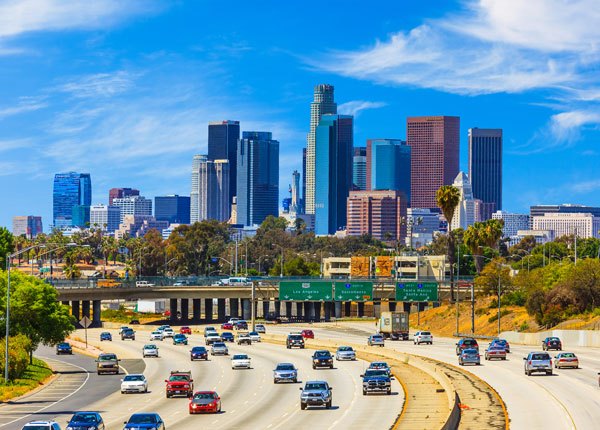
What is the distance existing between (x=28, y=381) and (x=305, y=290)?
9927 centimetres

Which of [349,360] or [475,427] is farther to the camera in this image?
[349,360]

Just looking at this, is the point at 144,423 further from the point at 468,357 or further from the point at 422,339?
the point at 422,339

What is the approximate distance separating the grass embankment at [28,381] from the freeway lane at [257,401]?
5697 mm

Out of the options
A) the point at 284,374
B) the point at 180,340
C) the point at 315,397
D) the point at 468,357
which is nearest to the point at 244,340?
the point at 180,340

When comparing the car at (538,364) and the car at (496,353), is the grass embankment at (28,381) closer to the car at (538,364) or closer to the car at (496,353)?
the car at (538,364)

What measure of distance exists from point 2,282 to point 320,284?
89.7 meters

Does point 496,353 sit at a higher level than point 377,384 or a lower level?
lower

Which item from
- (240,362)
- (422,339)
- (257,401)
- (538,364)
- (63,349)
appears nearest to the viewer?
(257,401)

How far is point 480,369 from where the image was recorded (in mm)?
84750

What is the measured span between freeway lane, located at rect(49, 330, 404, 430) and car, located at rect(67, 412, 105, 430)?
4.71m

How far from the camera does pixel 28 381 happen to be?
79312 mm

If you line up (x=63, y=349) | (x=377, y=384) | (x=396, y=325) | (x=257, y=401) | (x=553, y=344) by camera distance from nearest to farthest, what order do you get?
(x=257, y=401)
(x=377, y=384)
(x=553, y=344)
(x=63, y=349)
(x=396, y=325)

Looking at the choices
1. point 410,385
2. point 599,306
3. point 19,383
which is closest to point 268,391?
point 410,385

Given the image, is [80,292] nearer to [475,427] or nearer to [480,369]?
[480,369]
